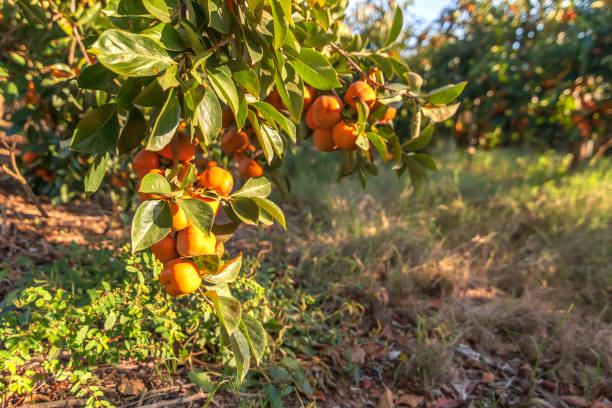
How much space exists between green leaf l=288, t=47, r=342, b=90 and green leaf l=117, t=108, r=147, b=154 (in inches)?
12.7

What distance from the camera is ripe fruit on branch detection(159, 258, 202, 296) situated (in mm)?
709

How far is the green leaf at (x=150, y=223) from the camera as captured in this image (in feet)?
1.99

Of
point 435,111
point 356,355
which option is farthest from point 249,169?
point 356,355

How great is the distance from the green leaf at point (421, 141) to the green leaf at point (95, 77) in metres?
0.71

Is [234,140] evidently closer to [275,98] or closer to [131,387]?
[275,98]

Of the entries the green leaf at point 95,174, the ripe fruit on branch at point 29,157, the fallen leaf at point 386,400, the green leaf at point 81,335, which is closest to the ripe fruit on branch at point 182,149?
the green leaf at point 95,174

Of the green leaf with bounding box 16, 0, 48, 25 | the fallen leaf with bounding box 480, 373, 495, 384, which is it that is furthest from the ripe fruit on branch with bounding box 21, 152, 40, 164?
the fallen leaf with bounding box 480, 373, 495, 384

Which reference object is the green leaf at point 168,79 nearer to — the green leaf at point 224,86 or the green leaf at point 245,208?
the green leaf at point 224,86

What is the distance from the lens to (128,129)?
2.39 ft

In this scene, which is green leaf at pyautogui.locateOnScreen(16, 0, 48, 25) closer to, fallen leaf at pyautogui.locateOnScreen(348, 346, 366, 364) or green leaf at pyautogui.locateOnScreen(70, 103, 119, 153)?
green leaf at pyautogui.locateOnScreen(70, 103, 119, 153)

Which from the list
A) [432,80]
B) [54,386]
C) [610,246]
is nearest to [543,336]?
[610,246]

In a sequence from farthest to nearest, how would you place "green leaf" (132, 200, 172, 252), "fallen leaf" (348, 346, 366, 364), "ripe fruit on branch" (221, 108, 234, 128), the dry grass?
the dry grass, "fallen leaf" (348, 346, 366, 364), "ripe fruit on branch" (221, 108, 234, 128), "green leaf" (132, 200, 172, 252)

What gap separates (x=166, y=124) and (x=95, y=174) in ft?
0.77

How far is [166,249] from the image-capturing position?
0.75 m
